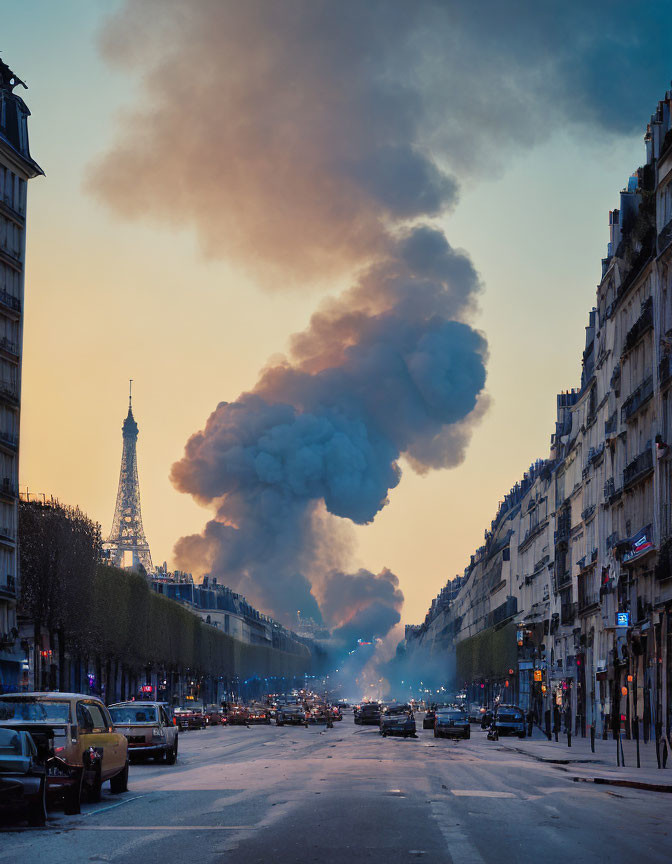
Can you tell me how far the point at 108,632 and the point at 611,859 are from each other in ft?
282

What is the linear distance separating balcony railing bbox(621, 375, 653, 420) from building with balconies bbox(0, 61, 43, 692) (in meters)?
37.0

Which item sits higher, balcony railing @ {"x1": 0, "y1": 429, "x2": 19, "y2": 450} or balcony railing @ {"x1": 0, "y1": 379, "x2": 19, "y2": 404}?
balcony railing @ {"x1": 0, "y1": 379, "x2": 19, "y2": 404}

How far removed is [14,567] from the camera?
272 ft

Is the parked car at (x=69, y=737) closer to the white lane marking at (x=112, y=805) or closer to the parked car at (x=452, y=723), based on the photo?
the white lane marking at (x=112, y=805)

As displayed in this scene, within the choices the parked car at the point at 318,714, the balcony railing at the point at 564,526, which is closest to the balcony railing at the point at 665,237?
the balcony railing at the point at 564,526

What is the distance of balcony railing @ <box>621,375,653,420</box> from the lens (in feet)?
207

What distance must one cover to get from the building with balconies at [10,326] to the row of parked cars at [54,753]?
55811mm

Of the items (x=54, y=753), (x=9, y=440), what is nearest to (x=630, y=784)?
(x=54, y=753)

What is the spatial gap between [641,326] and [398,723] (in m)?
26.9

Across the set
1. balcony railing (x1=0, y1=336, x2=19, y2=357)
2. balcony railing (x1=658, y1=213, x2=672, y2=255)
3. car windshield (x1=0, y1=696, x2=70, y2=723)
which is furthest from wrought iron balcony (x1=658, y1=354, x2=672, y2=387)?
balcony railing (x1=0, y1=336, x2=19, y2=357)

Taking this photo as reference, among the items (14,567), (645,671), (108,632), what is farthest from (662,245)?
(108,632)

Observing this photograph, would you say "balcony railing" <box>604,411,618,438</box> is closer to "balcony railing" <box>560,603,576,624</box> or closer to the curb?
"balcony railing" <box>560,603,576,624</box>

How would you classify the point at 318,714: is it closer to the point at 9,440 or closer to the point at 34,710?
the point at 9,440

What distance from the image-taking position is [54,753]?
23.6 metres
